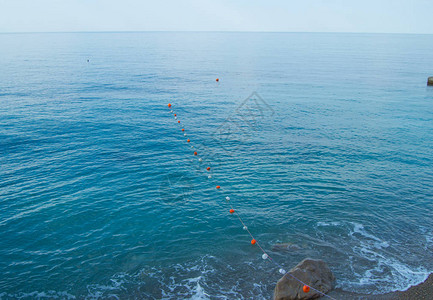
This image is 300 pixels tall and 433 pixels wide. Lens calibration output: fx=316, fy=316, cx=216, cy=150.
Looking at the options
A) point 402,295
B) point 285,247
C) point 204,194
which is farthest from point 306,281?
point 204,194

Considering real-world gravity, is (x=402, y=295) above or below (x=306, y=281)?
below

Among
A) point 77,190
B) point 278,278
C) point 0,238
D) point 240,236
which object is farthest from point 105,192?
point 278,278

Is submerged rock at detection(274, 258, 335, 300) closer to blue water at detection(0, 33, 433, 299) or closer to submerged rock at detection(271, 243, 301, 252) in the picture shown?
blue water at detection(0, 33, 433, 299)

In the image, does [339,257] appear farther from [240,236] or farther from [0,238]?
[0,238]

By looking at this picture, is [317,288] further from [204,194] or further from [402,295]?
[204,194]

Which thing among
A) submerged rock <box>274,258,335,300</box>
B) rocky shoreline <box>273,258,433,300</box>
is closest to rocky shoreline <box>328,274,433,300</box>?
rocky shoreline <box>273,258,433,300</box>
